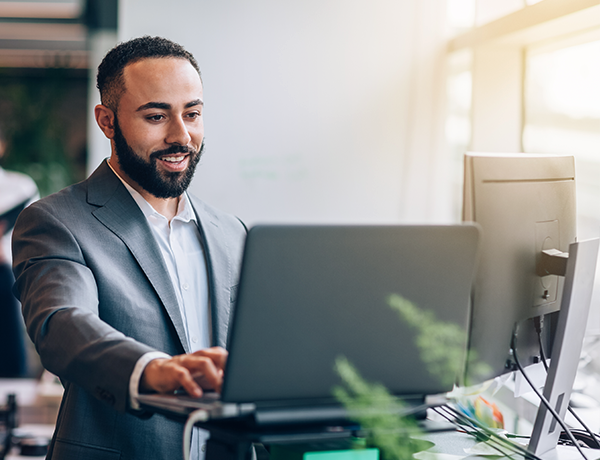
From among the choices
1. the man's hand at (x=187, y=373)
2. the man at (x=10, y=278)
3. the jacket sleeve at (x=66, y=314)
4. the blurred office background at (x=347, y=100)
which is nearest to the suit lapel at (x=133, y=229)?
the jacket sleeve at (x=66, y=314)

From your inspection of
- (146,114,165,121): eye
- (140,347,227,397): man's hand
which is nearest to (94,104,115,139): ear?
(146,114,165,121): eye

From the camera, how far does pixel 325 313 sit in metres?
0.75

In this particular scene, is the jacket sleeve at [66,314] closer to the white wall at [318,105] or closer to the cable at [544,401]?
the cable at [544,401]

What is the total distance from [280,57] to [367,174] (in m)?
0.70

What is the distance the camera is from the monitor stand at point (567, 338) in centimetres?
113

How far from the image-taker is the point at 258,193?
288 centimetres

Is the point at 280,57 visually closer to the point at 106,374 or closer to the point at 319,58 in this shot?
the point at 319,58

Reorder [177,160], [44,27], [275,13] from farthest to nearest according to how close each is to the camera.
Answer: [44,27] → [275,13] → [177,160]

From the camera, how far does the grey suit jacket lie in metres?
1.08

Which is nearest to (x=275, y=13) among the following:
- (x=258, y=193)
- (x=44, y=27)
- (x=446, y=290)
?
(x=258, y=193)

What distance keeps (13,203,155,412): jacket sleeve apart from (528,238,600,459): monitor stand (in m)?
0.77

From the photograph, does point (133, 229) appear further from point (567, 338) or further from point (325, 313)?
point (567, 338)

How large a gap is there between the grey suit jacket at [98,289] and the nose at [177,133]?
6.2 inches

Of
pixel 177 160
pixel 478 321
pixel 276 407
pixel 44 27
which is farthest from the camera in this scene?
pixel 44 27
